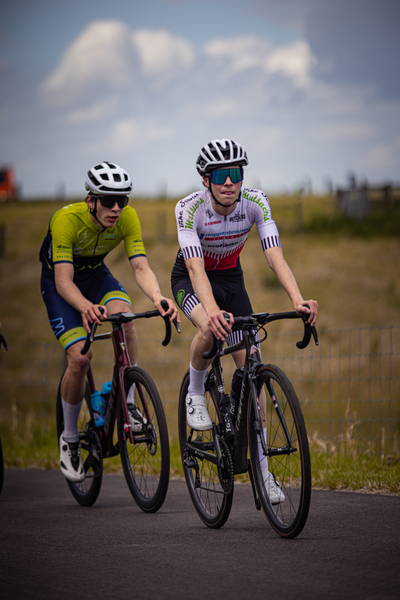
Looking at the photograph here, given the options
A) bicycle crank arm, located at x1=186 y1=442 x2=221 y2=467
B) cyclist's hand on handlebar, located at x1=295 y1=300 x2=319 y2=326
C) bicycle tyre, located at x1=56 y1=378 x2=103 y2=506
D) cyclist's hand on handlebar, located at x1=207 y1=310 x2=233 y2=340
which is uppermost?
cyclist's hand on handlebar, located at x1=295 y1=300 x2=319 y2=326

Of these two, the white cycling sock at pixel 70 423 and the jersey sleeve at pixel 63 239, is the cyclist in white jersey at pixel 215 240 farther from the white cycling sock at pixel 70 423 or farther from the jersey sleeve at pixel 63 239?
the white cycling sock at pixel 70 423

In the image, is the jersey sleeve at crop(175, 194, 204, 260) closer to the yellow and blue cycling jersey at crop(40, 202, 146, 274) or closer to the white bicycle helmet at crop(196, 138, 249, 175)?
the white bicycle helmet at crop(196, 138, 249, 175)

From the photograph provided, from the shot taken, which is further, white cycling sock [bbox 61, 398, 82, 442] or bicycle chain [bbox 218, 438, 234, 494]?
white cycling sock [bbox 61, 398, 82, 442]

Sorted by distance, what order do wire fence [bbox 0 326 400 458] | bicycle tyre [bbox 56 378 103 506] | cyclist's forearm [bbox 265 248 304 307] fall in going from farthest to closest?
wire fence [bbox 0 326 400 458]
bicycle tyre [bbox 56 378 103 506]
cyclist's forearm [bbox 265 248 304 307]

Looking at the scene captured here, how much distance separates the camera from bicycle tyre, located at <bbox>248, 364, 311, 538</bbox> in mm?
3645

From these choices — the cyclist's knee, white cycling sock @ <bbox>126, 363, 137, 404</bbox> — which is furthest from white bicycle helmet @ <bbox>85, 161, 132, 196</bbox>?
white cycling sock @ <bbox>126, 363, 137, 404</bbox>

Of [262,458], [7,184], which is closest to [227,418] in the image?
[262,458]

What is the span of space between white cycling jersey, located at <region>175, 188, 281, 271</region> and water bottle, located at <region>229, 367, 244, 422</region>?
0.87m

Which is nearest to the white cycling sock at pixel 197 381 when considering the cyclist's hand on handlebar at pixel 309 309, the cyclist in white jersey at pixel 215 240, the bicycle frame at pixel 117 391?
the cyclist in white jersey at pixel 215 240

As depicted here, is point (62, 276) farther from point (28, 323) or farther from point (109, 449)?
point (28, 323)

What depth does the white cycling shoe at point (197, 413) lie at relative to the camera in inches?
185

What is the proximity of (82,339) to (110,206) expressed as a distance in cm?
109

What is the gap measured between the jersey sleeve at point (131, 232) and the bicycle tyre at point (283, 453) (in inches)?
79.9

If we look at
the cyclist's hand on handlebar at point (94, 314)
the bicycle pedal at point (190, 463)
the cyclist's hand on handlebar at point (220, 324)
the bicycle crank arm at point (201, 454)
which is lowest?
the bicycle pedal at point (190, 463)
